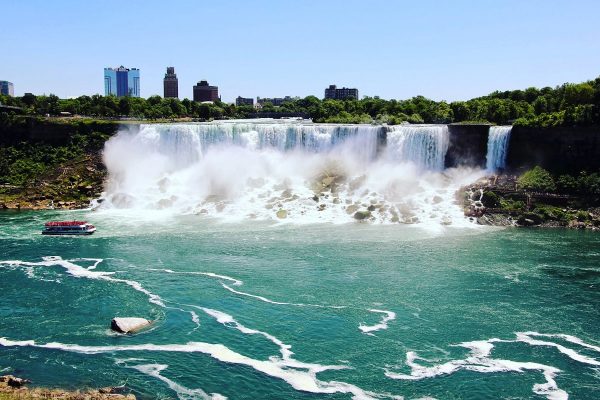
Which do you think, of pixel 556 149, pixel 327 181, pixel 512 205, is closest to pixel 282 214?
pixel 327 181

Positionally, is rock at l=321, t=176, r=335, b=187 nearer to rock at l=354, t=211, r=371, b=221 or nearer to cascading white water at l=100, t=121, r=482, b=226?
cascading white water at l=100, t=121, r=482, b=226

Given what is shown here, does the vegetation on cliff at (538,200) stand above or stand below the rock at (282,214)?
above

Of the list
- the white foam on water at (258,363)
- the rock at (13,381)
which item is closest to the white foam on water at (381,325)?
the white foam on water at (258,363)

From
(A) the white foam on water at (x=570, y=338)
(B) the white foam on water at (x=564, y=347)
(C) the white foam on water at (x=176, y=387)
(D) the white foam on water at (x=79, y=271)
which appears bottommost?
(C) the white foam on water at (x=176, y=387)

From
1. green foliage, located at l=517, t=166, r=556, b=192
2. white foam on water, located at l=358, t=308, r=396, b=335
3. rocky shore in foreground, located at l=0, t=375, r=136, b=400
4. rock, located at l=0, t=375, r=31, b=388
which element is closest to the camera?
rocky shore in foreground, located at l=0, t=375, r=136, b=400

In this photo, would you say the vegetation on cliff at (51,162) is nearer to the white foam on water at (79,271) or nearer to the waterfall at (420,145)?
the white foam on water at (79,271)

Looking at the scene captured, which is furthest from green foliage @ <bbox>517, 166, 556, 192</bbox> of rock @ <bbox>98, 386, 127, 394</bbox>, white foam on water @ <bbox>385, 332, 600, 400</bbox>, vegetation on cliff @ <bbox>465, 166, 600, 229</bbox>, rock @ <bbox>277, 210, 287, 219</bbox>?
rock @ <bbox>98, 386, 127, 394</bbox>
